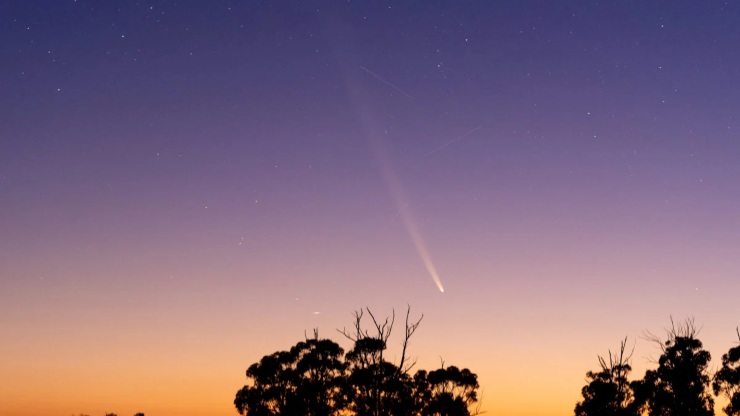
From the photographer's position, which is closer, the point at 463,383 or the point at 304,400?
the point at 304,400

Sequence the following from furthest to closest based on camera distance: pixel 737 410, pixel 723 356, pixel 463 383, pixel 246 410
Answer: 1. pixel 463 383
2. pixel 246 410
3. pixel 723 356
4. pixel 737 410

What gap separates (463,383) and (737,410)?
99.8 ft

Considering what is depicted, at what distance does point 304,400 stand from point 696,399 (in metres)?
37.6

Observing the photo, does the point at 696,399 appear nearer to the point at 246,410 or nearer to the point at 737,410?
the point at 737,410

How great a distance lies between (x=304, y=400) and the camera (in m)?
69.0

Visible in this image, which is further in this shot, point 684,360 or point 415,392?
point 415,392

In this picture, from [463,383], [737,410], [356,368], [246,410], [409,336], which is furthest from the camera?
[463,383]

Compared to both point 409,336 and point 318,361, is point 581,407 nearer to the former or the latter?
point 318,361

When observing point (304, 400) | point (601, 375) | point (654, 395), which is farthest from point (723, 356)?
point (304, 400)

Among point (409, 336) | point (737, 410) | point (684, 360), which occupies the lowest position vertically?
point (409, 336)

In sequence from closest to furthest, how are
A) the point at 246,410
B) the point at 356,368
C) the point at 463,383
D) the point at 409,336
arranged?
1. the point at 409,336
2. the point at 356,368
3. the point at 246,410
4. the point at 463,383

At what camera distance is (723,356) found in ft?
203

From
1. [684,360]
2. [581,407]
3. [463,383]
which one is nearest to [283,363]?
[463,383]

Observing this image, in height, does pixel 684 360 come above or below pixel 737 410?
above
